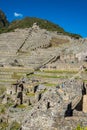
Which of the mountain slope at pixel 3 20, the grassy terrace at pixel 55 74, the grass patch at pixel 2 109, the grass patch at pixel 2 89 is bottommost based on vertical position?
the grass patch at pixel 2 109

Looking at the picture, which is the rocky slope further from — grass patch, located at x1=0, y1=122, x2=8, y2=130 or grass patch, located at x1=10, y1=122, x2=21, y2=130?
grass patch, located at x1=10, y1=122, x2=21, y2=130

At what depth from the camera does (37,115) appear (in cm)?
A: 1502

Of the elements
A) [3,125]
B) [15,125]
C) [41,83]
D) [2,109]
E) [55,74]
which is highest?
[55,74]

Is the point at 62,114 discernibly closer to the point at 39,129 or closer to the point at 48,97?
the point at 39,129

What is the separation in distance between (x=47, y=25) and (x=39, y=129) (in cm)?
6344

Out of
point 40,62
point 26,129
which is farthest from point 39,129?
point 40,62

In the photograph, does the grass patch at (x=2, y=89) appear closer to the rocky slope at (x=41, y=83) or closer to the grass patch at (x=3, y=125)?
the rocky slope at (x=41, y=83)

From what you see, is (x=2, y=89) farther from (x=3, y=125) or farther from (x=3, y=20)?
(x=3, y=20)

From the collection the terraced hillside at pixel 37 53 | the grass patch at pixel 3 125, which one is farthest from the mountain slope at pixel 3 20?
the grass patch at pixel 3 125

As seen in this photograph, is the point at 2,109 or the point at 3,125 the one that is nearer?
the point at 3,125

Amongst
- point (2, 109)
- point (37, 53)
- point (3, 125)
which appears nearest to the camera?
point (3, 125)

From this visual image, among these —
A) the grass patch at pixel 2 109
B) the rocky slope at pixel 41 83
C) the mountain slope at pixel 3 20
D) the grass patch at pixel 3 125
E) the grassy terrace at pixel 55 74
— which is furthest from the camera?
the mountain slope at pixel 3 20

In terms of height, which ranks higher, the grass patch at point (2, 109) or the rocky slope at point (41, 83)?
the rocky slope at point (41, 83)

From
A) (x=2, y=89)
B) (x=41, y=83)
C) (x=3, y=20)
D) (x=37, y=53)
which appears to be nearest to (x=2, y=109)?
(x=41, y=83)
